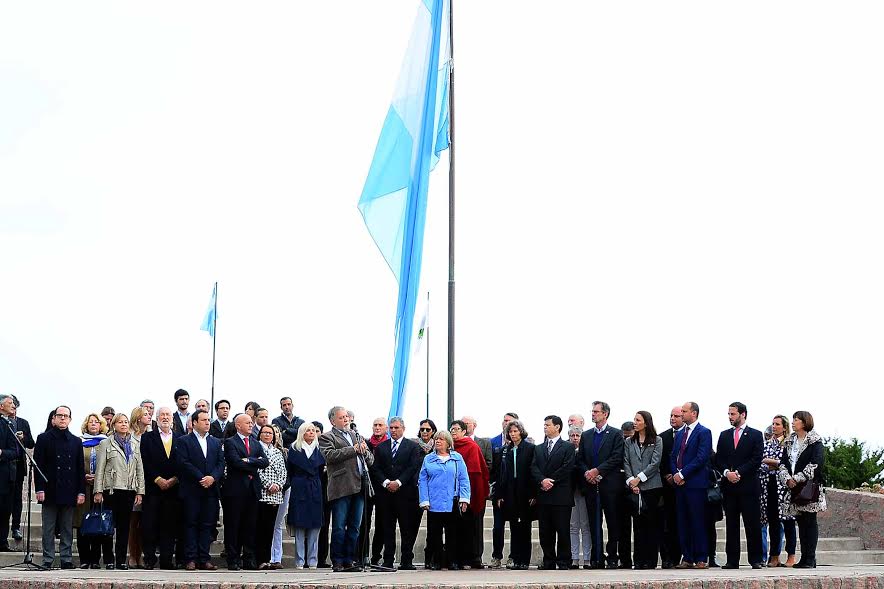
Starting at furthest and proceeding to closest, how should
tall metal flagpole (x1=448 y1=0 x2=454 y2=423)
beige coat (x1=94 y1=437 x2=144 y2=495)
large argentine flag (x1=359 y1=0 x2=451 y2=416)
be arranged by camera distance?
large argentine flag (x1=359 y1=0 x2=451 y2=416), tall metal flagpole (x1=448 y1=0 x2=454 y2=423), beige coat (x1=94 y1=437 x2=144 y2=495)

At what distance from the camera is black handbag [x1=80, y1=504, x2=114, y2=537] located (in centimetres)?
1471

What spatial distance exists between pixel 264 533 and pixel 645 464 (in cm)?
465

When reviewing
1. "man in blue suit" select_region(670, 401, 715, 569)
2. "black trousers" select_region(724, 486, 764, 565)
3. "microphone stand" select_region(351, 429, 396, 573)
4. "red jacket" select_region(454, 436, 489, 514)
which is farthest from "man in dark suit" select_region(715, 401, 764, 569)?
"microphone stand" select_region(351, 429, 396, 573)

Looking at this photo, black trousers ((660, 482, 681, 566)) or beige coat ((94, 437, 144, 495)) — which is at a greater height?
beige coat ((94, 437, 144, 495))

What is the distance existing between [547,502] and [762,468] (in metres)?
2.61

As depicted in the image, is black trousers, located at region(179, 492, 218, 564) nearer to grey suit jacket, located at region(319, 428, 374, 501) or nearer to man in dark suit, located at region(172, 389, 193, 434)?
grey suit jacket, located at region(319, 428, 374, 501)

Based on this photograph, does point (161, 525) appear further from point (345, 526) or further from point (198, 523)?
point (345, 526)

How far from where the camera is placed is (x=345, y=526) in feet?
49.6

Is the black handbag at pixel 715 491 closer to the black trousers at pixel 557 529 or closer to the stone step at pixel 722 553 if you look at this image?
the black trousers at pixel 557 529

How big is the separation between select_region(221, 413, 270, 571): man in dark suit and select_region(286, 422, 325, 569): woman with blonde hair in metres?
0.45

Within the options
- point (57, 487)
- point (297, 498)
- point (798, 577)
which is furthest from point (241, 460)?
point (798, 577)

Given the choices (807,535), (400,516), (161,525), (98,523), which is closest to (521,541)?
(400,516)

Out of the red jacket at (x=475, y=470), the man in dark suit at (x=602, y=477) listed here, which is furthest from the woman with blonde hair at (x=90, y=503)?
the man in dark suit at (x=602, y=477)

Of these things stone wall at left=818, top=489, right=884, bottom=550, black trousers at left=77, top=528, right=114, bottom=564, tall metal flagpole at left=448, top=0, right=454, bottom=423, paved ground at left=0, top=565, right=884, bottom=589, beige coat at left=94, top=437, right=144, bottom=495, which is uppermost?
tall metal flagpole at left=448, top=0, right=454, bottom=423
